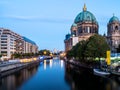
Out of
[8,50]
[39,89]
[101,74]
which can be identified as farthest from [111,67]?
[8,50]

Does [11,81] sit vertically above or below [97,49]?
below

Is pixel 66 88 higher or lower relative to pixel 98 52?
lower

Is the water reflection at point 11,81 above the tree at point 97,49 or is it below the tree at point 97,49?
below

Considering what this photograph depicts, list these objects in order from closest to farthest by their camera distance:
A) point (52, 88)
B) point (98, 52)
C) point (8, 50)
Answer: point (52, 88) → point (98, 52) → point (8, 50)

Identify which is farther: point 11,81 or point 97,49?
point 97,49

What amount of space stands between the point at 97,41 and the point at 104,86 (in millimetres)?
54515

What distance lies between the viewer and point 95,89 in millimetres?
53750

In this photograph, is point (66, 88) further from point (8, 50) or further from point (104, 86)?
point (8, 50)

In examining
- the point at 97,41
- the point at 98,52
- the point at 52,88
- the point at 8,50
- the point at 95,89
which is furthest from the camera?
the point at 8,50

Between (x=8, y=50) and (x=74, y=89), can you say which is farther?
(x=8, y=50)

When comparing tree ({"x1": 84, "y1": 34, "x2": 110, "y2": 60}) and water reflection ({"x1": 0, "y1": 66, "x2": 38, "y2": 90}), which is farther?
tree ({"x1": 84, "y1": 34, "x2": 110, "y2": 60})

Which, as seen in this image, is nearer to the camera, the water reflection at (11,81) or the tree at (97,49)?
the water reflection at (11,81)

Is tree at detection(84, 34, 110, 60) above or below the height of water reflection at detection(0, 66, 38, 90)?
above

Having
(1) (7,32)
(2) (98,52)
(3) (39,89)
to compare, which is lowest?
(3) (39,89)
